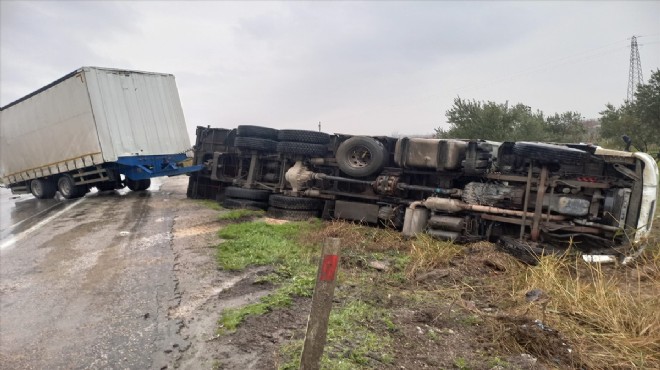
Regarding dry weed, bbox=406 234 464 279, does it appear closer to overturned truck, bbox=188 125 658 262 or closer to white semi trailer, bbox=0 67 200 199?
overturned truck, bbox=188 125 658 262

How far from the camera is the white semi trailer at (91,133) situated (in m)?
10.5

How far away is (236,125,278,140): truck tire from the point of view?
367 inches

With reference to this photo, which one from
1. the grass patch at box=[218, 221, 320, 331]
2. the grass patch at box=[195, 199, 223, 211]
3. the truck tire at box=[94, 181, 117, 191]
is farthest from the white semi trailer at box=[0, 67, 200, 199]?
the grass patch at box=[218, 221, 320, 331]

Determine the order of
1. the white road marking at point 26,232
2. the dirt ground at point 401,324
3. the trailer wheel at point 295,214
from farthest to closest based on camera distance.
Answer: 1. the trailer wheel at point 295,214
2. the white road marking at point 26,232
3. the dirt ground at point 401,324

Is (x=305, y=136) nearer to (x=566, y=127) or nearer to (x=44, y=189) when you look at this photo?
(x=44, y=189)

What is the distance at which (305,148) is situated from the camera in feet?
27.9

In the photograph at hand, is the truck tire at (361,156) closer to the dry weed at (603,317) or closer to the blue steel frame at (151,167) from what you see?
the dry weed at (603,317)

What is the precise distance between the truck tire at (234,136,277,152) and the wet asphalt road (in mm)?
2192

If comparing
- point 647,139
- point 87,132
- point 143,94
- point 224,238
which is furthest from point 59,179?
point 647,139

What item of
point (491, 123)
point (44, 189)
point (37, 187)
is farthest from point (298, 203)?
point (491, 123)

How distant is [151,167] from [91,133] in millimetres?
1745

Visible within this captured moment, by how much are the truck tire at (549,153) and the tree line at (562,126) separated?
16.3 m

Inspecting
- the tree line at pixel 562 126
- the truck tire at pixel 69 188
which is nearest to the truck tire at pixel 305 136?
the truck tire at pixel 69 188

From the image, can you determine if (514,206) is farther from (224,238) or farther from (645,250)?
(224,238)
